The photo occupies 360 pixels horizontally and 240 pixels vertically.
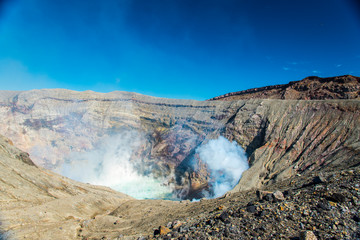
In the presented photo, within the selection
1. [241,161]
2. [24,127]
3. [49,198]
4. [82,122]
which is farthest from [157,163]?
[24,127]

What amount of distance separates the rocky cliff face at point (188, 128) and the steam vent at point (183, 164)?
0.73 feet

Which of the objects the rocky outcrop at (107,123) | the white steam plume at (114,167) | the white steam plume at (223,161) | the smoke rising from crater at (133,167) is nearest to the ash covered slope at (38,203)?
the white steam plume at (223,161)

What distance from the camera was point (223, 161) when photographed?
3528 centimetres

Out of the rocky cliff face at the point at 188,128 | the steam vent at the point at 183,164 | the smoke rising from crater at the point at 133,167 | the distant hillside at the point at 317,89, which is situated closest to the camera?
the steam vent at the point at 183,164

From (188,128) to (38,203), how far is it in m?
35.9

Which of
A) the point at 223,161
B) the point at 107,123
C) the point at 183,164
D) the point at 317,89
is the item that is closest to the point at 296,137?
the point at 223,161

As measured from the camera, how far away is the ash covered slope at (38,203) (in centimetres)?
1288

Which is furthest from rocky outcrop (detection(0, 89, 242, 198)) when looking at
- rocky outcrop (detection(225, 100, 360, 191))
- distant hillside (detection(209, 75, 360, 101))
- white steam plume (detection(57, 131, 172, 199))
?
distant hillside (detection(209, 75, 360, 101))

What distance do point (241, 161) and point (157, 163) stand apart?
22.3 m

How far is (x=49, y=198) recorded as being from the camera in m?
18.1

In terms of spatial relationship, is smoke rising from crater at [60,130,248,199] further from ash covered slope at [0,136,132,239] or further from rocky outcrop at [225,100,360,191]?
ash covered slope at [0,136,132,239]

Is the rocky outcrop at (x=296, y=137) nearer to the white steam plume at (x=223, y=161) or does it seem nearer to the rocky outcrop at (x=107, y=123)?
the white steam plume at (x=223, y=161)

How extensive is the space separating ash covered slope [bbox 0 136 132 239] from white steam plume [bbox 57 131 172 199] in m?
21.1

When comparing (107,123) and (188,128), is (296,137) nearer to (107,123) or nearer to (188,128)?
(188,128)
